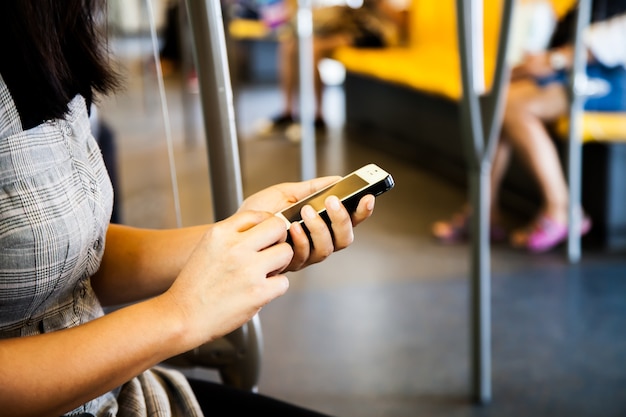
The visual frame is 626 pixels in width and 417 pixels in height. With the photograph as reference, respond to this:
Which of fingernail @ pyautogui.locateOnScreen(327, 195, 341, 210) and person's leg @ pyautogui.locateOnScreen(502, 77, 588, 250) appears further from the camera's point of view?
person's leg @ pyautogui.locateOnScreen(502, 77, 588, 250)

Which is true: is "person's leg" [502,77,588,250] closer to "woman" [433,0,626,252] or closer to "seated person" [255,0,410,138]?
"woman" [433,0,626,252]

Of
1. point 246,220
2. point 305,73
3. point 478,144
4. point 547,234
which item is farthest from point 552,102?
point 246,220

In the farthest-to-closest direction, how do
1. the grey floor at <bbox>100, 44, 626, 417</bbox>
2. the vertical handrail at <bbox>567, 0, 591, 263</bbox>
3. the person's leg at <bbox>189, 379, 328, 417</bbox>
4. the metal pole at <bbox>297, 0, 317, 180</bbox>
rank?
the metal pole at <bbox>297, 0, 317, 180</bbox>, the vertical handrail at <bbox>567, 0, 591, 263</bbox>, the grey floor at <bbox>100, 44, 626, 417</bbox>, the person's leg at <bbox>189, 379, 328, 417</bbox>

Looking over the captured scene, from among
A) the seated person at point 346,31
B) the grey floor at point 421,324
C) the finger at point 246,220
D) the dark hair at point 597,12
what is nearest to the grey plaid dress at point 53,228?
the finger at point 246,220

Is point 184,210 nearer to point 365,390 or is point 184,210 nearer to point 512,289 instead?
point 365,390

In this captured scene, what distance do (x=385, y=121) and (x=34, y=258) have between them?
381 centimetres

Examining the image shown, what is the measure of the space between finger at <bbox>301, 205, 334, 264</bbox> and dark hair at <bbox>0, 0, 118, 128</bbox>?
0.77 ft

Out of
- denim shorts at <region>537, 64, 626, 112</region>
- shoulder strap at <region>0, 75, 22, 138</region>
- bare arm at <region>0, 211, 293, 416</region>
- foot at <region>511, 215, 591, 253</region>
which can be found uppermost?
shoulder strap at <region>0, 75, 22, 138</region>

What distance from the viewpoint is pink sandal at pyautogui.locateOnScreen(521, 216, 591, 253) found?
8.50 feet

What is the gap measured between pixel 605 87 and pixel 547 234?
0.54 meters

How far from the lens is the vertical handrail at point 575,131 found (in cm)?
241

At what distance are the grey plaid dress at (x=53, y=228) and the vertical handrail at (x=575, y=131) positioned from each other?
2.02 m

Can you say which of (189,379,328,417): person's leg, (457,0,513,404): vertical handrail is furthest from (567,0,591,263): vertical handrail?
(189,379,328,417): person's leg

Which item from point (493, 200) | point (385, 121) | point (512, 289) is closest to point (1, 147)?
point (512, 289)
